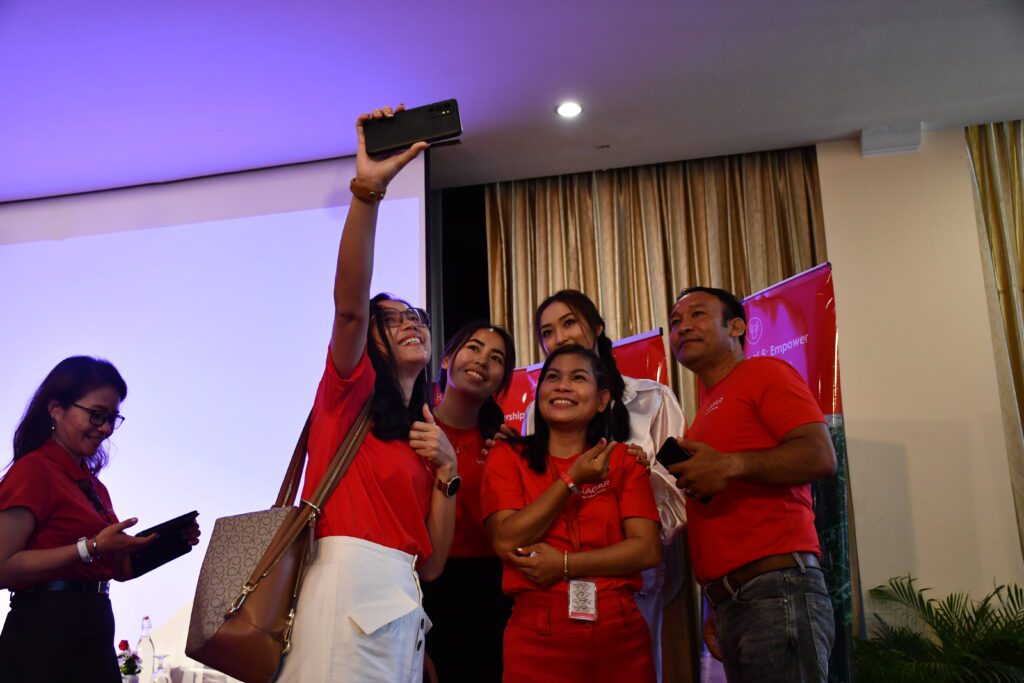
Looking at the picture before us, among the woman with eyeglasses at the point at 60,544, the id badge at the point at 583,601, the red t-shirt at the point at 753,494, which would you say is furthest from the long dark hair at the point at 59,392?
the red t-shirt at the point at 753,494

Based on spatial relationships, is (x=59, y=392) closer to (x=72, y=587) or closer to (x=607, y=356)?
(x=72, y=587)

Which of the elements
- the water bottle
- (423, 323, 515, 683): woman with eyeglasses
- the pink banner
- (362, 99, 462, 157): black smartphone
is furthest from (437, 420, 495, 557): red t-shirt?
the water bottle

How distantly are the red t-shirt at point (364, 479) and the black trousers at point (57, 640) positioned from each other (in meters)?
1.07

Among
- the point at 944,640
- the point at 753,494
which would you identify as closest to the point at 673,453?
the point at 753,494

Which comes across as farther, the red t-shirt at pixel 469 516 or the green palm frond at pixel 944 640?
the green palm frond at pixel 944 640

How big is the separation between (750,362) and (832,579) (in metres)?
1.23

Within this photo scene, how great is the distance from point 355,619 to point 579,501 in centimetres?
74

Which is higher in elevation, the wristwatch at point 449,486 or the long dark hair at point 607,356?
the long dark hair at point 607,356

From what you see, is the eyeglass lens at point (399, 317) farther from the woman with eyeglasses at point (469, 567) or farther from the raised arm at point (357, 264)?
the woman with eyeglasses at point (469, 567)

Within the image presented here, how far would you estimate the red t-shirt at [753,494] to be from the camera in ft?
7.27

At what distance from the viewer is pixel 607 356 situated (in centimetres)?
286

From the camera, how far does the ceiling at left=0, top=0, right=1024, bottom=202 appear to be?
360cm

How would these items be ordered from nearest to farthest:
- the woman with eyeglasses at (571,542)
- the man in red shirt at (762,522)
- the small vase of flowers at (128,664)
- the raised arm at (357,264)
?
the raised arm at (357,264), the woman with eyeglasses at (571,542), the man in red shirt at (762,522), the small vase of flowers at (128,664)

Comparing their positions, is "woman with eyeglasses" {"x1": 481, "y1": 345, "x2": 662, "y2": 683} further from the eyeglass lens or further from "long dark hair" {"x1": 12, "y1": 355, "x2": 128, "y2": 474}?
"long dark hair" {"x1": 12, "y1": 355, "x2": 128, "y2": 474}
